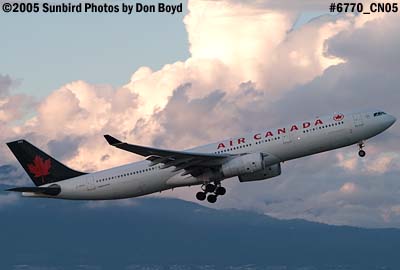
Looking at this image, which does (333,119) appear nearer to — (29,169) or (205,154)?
(205,154)

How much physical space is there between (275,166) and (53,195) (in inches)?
770

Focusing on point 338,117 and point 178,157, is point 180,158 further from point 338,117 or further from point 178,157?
point 338,117

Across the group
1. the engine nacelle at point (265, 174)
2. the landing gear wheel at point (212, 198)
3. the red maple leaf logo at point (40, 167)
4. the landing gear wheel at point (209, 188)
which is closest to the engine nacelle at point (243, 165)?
the landing gear wheel at point (209, 188)

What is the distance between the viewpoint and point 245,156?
72.8 metres

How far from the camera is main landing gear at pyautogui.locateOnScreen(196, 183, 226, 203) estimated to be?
76.2 meters

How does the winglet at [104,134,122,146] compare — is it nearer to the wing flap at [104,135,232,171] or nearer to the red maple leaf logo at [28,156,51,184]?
the wing flap at [104,135,232,171]

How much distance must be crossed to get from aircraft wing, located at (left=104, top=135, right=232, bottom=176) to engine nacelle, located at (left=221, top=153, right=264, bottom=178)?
2.47ft

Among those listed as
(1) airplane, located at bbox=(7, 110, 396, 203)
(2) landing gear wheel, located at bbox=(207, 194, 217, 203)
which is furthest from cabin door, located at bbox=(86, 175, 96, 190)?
(2) landing gear wheel, located at bbox=(207, 194, 217, 203)

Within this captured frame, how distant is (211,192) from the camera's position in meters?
76.6

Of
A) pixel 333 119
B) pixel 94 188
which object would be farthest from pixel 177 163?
pixel 333 119

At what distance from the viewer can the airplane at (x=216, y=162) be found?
7200cm

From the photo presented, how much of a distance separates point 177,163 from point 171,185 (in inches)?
100

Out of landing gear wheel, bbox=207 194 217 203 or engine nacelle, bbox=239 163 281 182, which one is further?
engine nacelle, bbox=239 163 281 182

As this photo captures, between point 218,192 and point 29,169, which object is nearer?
point 218,192
